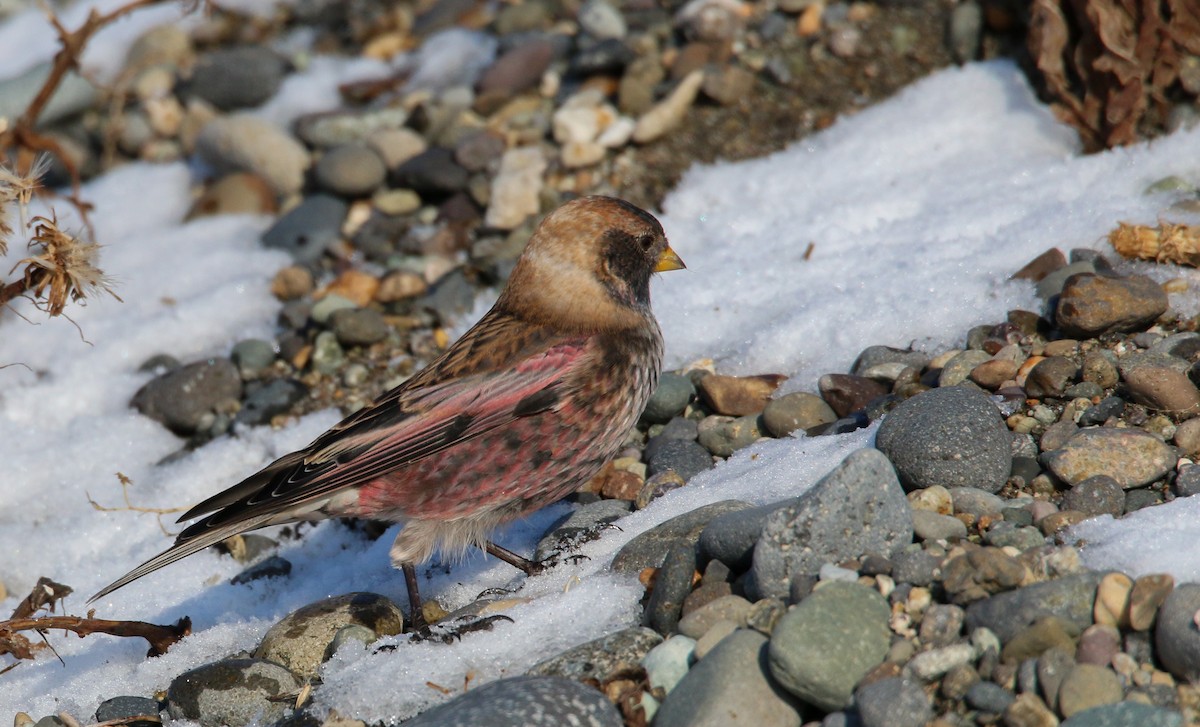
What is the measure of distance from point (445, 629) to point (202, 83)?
16.0 feet

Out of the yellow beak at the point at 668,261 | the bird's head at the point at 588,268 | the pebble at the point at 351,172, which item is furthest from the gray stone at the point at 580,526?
the pebble at the point at 351,172

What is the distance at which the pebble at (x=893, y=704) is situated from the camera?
104 inches

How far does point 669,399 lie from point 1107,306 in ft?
5.29

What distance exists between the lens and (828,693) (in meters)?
2.79

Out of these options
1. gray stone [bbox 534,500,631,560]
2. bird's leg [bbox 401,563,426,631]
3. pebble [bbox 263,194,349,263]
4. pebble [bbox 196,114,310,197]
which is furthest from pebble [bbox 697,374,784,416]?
pebble [bbox 196,114,310,197]

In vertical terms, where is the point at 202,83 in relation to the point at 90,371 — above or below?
above

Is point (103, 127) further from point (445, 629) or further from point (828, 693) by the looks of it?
point (828, 693)

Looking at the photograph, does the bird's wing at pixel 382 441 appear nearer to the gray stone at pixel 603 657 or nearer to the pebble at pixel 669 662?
the gray stone at pixel 603 657

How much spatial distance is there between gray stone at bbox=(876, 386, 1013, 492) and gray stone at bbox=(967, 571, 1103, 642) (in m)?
0.68

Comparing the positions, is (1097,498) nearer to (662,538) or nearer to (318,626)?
(662,538)

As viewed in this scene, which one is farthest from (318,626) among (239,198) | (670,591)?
(239,198)

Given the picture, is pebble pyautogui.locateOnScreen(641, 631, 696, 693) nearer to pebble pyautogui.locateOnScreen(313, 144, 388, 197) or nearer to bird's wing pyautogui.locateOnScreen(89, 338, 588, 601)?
bird's wing pyautogui.locateOnScreen(89, 338, 588, 601)

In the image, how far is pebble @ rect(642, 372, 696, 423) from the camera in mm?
4707

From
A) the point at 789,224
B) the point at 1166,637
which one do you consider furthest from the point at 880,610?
the point at 789,224
